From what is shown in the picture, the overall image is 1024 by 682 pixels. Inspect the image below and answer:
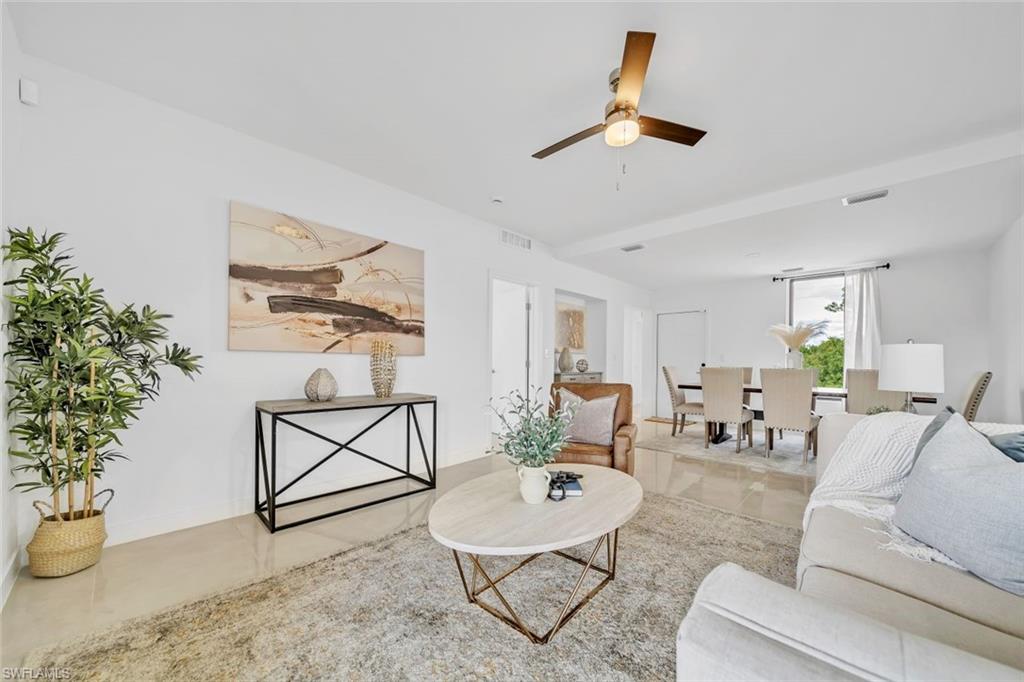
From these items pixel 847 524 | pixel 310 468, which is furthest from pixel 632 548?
pixel 310 468

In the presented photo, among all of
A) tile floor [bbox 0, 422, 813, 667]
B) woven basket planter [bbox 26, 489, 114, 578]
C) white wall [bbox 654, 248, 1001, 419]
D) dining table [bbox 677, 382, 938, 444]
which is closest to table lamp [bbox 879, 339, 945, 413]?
tile floor [bbox 0, 422, 813, 667]

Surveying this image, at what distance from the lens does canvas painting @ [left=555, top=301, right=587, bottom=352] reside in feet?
20.6

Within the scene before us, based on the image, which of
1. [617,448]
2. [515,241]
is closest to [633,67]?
[617,448]

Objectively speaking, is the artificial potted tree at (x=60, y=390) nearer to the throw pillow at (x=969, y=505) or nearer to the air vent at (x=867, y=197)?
the throw pillow at (x=969, y=505)

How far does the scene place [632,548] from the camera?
2.29m

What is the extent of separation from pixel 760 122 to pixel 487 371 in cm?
312

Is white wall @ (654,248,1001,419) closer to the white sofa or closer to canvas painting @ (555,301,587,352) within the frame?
canvas painting @ (555,301,587,352)

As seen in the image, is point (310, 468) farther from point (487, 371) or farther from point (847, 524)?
point (847, 524)

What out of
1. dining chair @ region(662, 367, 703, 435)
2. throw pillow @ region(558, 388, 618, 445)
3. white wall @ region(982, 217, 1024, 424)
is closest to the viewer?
throw pillow @ region(558, 388, 618, 445)

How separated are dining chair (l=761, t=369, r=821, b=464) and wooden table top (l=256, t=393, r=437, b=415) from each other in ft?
12.0

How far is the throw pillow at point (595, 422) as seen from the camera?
322cm

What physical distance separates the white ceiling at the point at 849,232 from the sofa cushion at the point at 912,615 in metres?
3.35

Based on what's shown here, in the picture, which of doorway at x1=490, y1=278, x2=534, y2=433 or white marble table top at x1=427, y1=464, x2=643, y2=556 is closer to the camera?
white marble table top at x1=427, y1=464, x2=643, y2=556

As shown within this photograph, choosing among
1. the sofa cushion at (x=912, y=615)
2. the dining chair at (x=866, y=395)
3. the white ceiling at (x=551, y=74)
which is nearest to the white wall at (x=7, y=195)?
the white ceiling at (x=551, y=74)
